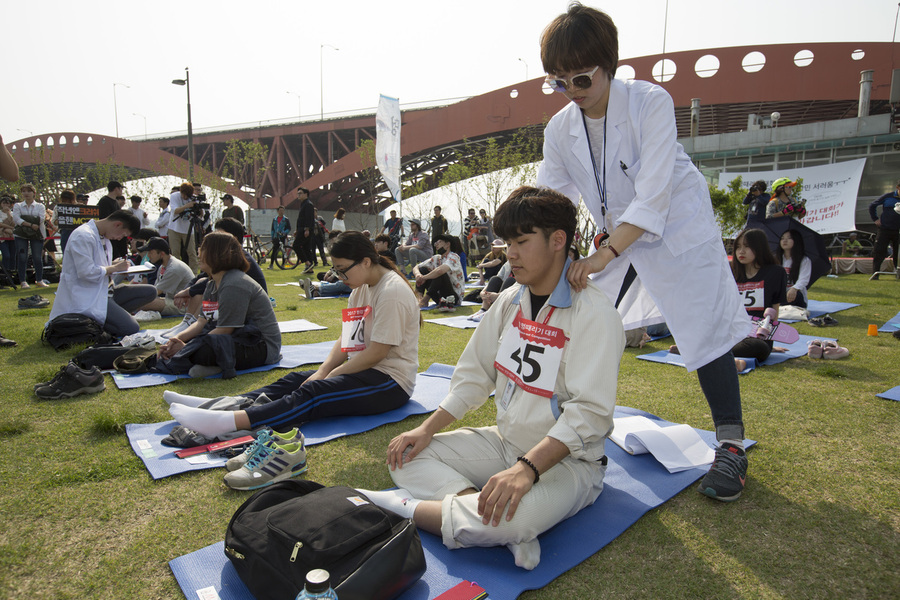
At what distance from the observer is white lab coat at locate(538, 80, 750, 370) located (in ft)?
7.59

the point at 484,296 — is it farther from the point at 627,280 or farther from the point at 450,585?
the point at 450,585

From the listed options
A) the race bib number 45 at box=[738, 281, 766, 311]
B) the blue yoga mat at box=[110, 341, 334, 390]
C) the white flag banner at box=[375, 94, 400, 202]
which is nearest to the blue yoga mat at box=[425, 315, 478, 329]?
the blue yoga mat at box=[110, 341, 334, 390]

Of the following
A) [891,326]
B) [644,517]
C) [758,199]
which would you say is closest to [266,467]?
[644,517]

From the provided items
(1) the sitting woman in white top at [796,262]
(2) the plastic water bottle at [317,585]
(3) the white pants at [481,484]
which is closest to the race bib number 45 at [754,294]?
(1) the sitting woman in white top at [796,262]

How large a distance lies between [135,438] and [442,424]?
6.71 feet

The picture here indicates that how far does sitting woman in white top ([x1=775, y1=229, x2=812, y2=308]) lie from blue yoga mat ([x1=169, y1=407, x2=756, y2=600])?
20.5ft

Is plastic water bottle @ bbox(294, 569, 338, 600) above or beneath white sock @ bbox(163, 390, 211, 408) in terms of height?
above

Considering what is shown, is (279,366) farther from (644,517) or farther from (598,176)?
(644,517)

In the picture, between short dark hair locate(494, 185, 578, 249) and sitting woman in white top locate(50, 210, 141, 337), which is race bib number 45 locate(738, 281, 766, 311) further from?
sitting woman in white top locate(50, 210, 141, 337)

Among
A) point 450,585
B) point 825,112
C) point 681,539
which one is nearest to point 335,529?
point 450,585

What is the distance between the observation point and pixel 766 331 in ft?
16.6

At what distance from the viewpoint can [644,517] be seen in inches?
89.2

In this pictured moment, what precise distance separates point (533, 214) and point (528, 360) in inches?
23.6

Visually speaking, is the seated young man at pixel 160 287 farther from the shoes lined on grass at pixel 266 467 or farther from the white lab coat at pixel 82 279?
the shoes lined on grass at pixel 266 467
